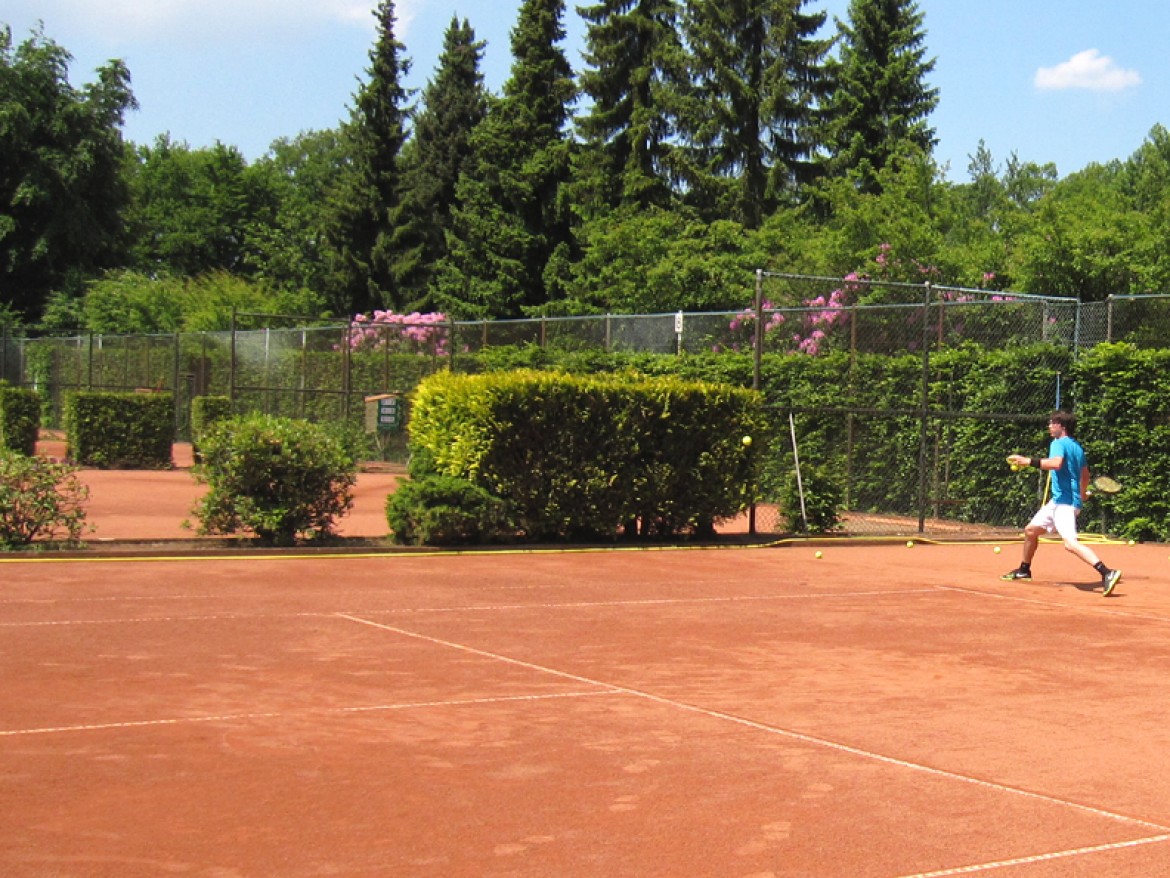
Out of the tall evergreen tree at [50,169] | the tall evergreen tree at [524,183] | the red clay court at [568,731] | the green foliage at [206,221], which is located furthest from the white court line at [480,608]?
the green foliage at [206,221]

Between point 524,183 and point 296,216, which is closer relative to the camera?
point 524,183

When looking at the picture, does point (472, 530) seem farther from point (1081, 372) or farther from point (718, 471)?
point (1081, 372)

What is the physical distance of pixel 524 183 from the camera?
47.6m

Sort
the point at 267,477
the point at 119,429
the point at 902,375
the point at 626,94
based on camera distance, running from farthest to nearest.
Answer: the point at 626,94
the point at 119,429
the point at 902,375
the point at 267,477

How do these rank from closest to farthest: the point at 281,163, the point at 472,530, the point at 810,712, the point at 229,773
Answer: the point at 229,773, the point at 810,712, the point at 472,530, the point at 281,163

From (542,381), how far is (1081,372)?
25.5ft

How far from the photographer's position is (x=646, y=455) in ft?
55.0

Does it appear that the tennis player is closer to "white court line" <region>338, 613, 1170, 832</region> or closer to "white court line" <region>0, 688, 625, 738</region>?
"white court line" <region>338, 613, 1170, 832</region>

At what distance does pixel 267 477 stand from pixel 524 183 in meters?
34.1

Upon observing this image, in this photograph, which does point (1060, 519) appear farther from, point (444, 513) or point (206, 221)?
point (206, 221)

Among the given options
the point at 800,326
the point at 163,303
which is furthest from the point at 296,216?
the point at 800,326

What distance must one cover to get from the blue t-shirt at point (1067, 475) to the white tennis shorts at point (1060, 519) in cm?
6

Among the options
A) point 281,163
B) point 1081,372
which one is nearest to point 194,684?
point 1081,372

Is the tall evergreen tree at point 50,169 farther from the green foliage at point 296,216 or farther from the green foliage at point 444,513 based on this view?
the green foliage at point 444,513
